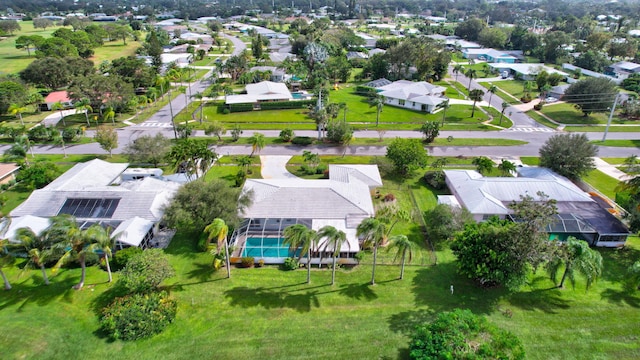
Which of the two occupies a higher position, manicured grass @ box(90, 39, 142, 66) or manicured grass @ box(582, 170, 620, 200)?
manicured grass @ box(90, 39, 142, 66)

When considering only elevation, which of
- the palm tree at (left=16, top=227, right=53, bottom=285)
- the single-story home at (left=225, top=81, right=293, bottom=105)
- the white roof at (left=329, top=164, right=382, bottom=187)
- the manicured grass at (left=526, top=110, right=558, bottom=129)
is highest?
the palm tree at (left=16, top=227, right=53, bottom=285)

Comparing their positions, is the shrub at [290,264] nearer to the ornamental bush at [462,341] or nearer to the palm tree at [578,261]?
the ornamental bush at [462,341]

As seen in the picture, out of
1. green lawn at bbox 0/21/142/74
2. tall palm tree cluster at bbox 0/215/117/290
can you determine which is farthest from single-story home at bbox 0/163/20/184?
green lawn at bbox 0/21/142/74

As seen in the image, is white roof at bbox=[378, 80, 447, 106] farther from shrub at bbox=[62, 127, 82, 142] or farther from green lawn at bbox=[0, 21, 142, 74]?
green lawn at bbox=[0, 21, 142, 74]

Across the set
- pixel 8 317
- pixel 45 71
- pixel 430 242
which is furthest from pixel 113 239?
pixel 45 71

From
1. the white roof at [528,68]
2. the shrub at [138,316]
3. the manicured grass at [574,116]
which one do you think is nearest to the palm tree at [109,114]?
the shrub at [138,316]
